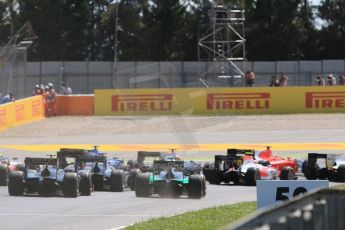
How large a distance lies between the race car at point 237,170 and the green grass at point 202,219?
4.40 metres

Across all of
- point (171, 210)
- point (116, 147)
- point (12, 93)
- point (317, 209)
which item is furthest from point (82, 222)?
point (12, 93)

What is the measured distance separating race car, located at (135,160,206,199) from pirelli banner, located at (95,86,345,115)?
2300cm

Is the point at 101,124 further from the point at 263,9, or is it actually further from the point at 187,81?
the point at 263,9

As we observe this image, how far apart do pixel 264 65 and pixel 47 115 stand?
13966mm

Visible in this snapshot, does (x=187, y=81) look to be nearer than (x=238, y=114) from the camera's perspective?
No

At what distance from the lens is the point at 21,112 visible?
1491 inches

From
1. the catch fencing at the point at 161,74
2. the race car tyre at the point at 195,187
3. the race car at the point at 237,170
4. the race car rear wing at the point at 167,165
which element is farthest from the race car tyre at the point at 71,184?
the catch fencing at the point at 161,74

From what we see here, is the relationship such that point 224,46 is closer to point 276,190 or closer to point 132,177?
point 132,177

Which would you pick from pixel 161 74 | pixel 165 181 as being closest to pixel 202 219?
pixel 165 181

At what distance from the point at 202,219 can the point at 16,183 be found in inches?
226

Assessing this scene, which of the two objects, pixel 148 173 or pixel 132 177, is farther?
pixel 132 177

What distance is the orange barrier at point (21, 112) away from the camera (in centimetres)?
3634

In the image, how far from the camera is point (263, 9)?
207 ft

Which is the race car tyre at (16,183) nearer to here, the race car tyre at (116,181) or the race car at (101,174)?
the race car at (101,174)
